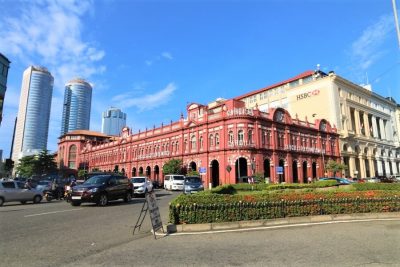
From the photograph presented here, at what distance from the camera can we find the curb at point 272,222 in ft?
31.9

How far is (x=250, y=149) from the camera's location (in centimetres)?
4459

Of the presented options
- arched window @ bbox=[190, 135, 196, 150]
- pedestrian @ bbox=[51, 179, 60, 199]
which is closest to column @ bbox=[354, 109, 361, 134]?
arched window @ bbox=[190, 135, 196, 150]

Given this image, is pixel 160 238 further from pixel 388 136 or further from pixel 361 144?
pixel 388 136

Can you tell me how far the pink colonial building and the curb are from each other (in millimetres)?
24261

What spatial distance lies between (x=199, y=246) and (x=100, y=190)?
10885 millimetres

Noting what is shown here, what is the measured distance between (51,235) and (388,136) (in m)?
87.9

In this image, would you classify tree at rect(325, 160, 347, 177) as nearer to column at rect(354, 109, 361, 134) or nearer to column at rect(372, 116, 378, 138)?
column at rect(354, 109, 361, 134)

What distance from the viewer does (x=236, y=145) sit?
44594 millimetres

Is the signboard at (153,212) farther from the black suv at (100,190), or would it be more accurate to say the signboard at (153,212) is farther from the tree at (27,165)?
the tree at (27,165)

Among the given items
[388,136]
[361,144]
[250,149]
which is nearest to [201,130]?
[250,149]

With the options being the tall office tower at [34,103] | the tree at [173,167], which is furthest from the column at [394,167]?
the tall office tower at [34,103]

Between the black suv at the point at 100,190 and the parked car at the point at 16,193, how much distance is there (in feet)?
20.1

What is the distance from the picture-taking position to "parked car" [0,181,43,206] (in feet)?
66.8

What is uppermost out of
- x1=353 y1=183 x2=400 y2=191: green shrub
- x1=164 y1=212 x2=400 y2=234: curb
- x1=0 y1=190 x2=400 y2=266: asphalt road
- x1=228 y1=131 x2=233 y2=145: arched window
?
x1=228 y1=131 x2=233 y2=145: arched window
